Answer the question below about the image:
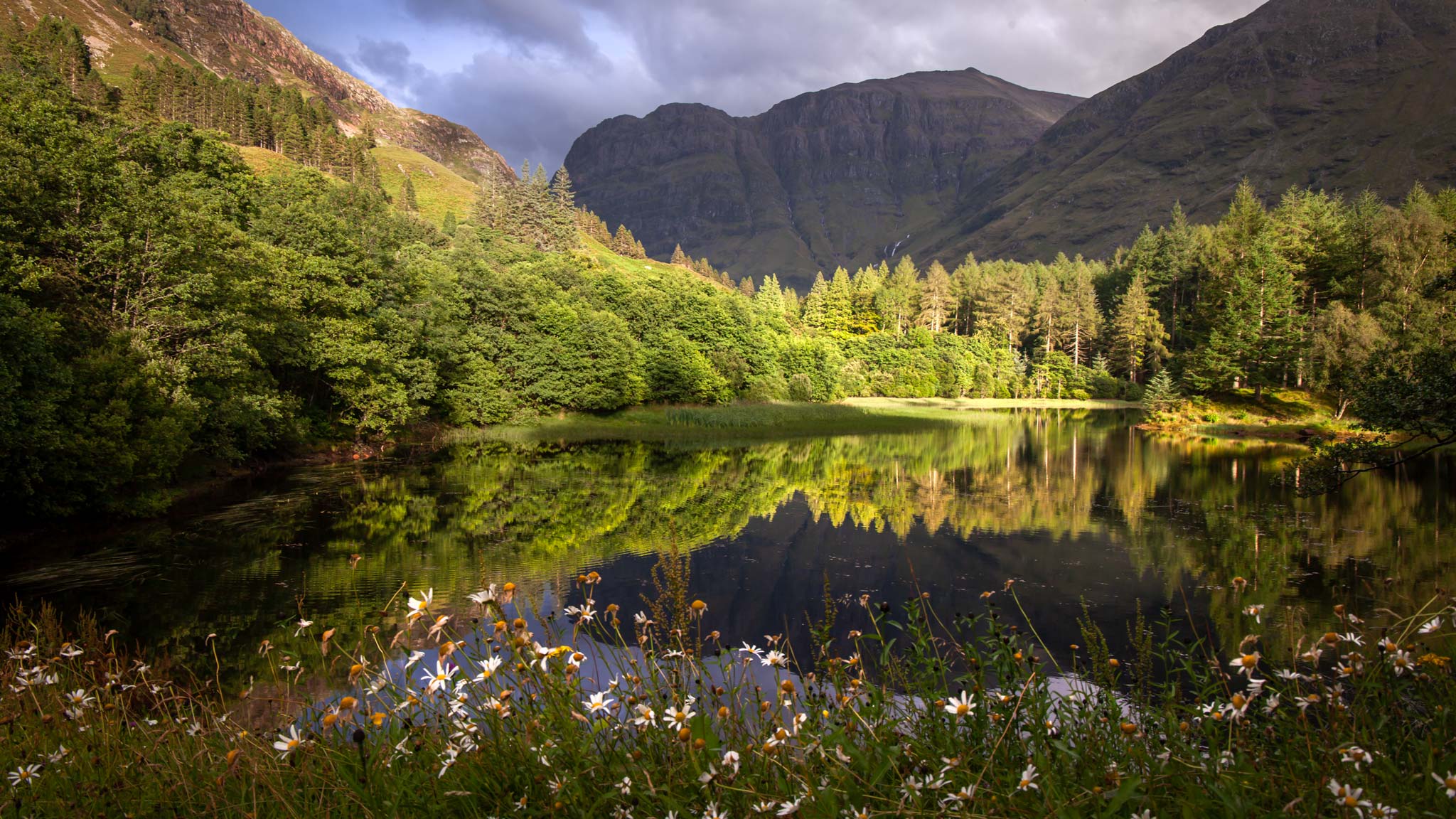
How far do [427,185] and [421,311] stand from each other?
90.1 metres

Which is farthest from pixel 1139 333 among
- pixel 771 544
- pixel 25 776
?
pixel 25 776

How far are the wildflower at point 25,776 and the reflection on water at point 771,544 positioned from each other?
2.00m

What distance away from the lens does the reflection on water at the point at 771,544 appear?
40.4ft

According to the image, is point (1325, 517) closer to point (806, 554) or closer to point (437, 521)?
point (806, 554)

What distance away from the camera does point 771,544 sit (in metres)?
18.0

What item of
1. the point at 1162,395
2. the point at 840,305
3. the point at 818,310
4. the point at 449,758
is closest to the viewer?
the point at 449,758

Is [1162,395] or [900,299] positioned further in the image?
[900,299]

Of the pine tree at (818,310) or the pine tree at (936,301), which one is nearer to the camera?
the pine tree at (936,301)

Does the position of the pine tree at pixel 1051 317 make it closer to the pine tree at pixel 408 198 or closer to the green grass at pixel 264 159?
the pine tree at pixel 408 198

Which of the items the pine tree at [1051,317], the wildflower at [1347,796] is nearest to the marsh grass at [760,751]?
the wildflower at [1347,796]

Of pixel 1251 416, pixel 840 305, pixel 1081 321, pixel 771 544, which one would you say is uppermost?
pixel 840 305

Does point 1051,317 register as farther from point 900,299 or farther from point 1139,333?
point 900,299

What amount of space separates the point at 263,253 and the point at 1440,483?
141 ft

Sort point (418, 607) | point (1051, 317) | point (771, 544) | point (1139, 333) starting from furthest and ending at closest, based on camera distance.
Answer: point (1051, 317), point (1139, 333), point (771, 544), point (418, 607)
